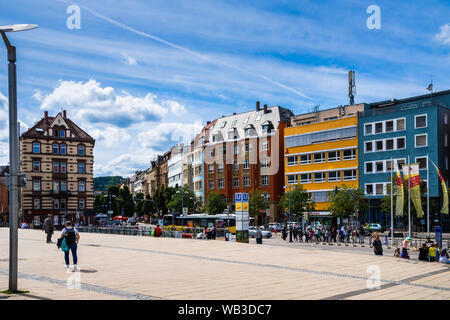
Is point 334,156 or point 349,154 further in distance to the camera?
point 334,156

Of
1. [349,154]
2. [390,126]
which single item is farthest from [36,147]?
[390,126]

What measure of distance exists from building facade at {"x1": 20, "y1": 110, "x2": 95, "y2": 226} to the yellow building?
32509mm

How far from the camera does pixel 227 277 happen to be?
48.5 ft

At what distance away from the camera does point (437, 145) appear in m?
62.3

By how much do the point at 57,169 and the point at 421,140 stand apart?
51.9 metres

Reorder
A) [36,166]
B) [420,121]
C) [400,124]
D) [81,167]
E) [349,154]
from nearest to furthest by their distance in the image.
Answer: [420,121]
[400,124]
[36,166]
[349,154]
[81,167]

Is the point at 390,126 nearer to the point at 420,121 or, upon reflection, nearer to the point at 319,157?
the point at 420,121

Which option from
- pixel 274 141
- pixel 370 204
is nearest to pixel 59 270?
pixel 370 204

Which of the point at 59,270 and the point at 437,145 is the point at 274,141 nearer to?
the point at 437,145

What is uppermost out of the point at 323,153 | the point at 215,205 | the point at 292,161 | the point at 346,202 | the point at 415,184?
the point at 323,153

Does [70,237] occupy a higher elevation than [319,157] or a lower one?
lower

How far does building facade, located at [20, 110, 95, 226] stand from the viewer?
70.6 meters

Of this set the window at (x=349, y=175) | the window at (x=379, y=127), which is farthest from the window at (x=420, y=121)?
the window at (x=349, y=175)

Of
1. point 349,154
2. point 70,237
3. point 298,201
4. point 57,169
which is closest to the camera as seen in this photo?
point 70,237
